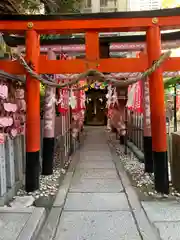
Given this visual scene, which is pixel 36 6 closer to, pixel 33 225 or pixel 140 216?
pixel 33 225

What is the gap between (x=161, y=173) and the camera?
15.8 feet

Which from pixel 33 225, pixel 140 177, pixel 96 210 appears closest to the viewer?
pixel 33 225

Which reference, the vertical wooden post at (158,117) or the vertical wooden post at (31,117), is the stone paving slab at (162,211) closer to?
the vertical wooden post at (158,117)

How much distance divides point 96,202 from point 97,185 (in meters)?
1.13

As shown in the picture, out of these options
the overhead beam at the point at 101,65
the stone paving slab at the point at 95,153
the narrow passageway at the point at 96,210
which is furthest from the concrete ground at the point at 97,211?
the stone paving slab at the point at 95,153

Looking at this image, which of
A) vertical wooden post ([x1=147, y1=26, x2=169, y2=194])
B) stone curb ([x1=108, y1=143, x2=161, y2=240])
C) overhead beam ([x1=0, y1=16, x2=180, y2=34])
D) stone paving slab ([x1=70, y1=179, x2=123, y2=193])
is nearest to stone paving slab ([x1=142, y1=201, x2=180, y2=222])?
stone curb ([x1=108, y1=143, x2=161, y2=240])

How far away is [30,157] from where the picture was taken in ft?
16.4

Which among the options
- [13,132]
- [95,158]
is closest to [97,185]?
[13,132]

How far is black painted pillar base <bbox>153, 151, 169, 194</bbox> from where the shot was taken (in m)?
4.81

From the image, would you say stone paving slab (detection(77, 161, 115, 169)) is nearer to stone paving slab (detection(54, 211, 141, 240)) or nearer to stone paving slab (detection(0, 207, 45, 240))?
stone paving slab (detection(54, 211, 141, 240))

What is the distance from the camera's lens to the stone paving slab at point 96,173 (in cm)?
651

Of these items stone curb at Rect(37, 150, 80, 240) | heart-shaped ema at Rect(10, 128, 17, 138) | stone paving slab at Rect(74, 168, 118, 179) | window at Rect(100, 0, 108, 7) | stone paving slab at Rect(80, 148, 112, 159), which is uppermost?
window at Rect(100, 0, 108, 7)

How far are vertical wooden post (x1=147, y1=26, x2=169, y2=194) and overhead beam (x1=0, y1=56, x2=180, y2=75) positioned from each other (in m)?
0.24

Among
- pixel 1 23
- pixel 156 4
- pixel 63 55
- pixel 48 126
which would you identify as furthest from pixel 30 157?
pixel 156 4
